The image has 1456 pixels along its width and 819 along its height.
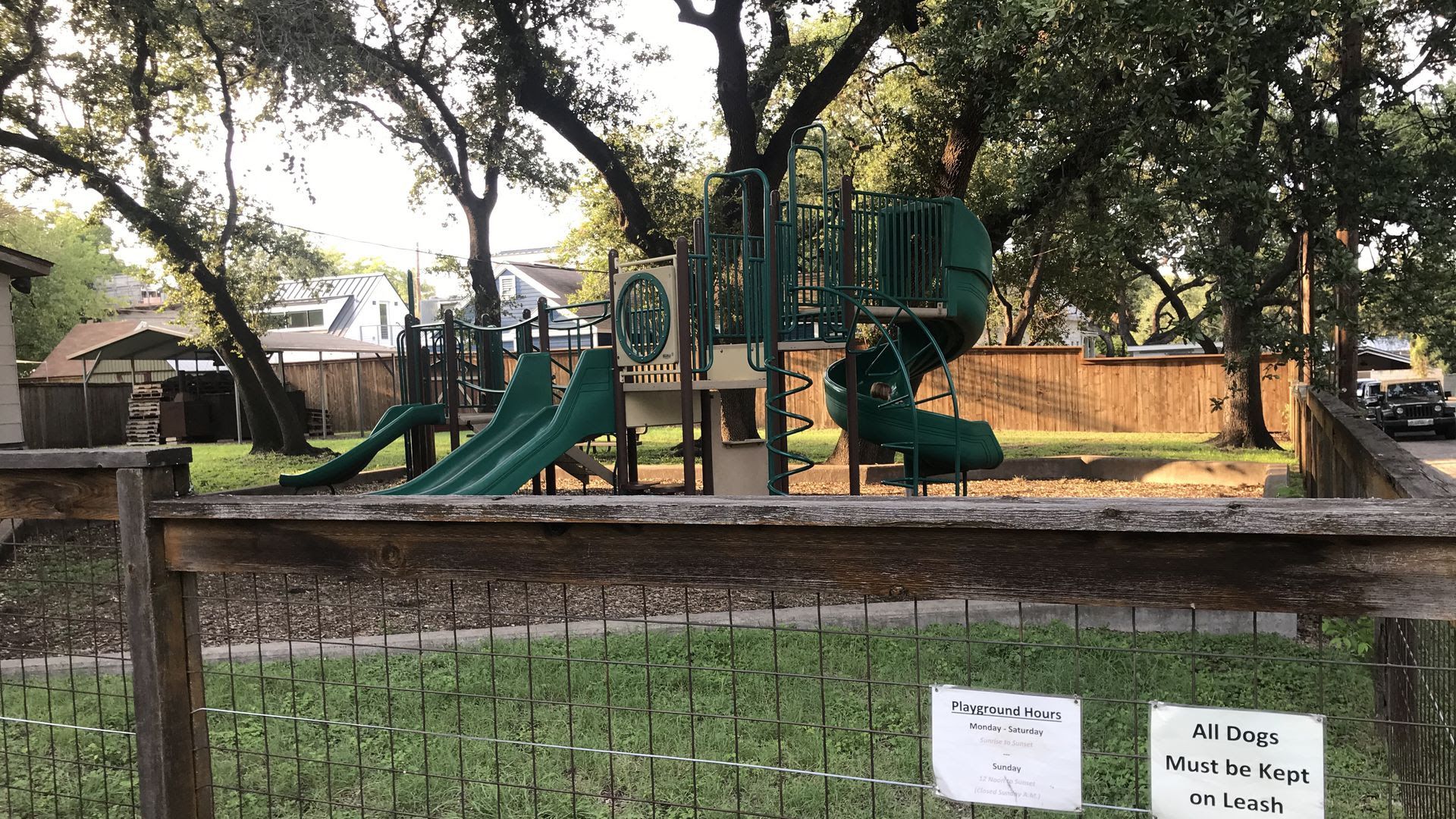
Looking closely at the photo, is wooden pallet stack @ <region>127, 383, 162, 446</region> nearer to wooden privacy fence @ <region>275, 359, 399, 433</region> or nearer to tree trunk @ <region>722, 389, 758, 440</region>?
wooden privacy fence @ <region>275, 359, 399, 433</region>

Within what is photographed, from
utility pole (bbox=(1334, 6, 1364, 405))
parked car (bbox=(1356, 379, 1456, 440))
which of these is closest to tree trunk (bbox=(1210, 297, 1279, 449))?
utility pole (bbox=(1334, 6, 1364, 405))

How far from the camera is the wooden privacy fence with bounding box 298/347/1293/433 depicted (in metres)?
22.1

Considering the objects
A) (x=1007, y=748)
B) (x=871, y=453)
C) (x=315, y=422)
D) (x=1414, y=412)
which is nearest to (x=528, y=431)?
(x=1007, y=748)

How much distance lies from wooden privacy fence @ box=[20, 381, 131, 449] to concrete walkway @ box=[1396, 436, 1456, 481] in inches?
1011

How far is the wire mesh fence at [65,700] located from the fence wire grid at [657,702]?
25 mm

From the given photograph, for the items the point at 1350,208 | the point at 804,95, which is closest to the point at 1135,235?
the point at 1350,208

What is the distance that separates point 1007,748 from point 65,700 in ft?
16.8

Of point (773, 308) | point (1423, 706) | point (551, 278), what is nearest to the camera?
point (1423, 706)

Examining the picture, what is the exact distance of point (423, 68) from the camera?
1636 cm

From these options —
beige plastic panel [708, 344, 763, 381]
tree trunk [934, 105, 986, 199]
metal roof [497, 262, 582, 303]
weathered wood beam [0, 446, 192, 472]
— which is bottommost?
weathered wood beam [0, 446, 192, 472]

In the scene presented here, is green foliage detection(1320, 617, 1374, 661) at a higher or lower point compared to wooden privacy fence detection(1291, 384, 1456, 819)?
lower

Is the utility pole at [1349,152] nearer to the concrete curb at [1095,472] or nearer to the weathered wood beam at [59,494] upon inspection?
the concrete curb at [1095,472]

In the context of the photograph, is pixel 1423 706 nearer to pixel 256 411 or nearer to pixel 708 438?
pixel 708 438

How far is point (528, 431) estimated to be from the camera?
8.29 meters
